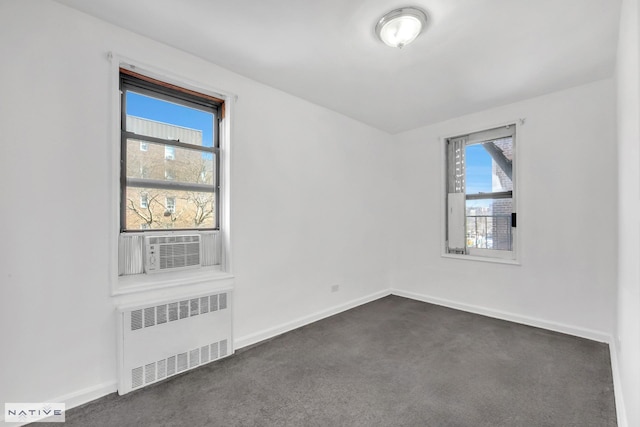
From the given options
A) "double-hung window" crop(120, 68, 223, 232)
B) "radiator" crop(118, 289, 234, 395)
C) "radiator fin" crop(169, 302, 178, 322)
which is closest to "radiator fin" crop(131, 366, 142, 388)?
"radiator" crop(118, 289, 234, 395)

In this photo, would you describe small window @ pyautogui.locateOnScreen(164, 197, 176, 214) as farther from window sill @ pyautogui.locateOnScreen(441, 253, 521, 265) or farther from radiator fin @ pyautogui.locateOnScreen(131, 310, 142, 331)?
window sill @ pyautogui.locateOnScreen(441, 253, 521, 265)

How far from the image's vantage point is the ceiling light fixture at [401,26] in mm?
1931

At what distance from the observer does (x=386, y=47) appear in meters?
2.37

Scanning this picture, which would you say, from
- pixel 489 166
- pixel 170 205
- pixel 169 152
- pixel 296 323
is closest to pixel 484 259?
pixel 489 166

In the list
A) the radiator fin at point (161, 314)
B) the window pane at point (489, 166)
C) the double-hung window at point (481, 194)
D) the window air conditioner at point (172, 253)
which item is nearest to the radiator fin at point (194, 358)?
the radiator fin at point (161, 314)

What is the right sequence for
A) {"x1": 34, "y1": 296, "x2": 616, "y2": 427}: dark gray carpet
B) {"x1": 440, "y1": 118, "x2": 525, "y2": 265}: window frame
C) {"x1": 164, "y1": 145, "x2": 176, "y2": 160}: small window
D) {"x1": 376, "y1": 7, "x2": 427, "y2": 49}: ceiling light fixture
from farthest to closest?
{"x1": 440, "y1": 118, "x2": 525, "y2": 265}: window frame → {"x1": 164, "y1": 145, "x2": 176, "y2": 160}: small window → {"x1": 376, "y1": 7, "x2": 427, "y2": 49}: ceiling light fixture → {"x1": 34, "y1": 296, "x2": 616, "y2": 427}: dark gray carpet

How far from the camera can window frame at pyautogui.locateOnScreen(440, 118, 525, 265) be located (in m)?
3.46

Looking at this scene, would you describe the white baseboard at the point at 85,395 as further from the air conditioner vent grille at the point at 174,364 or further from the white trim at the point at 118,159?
the white trim at the point at 118,159

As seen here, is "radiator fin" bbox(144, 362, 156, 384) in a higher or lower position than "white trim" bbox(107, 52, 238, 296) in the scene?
lower

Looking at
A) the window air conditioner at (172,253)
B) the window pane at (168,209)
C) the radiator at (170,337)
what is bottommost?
the radiator at (170,337)

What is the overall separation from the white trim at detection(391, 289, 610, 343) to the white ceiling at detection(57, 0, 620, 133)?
2.59 meters

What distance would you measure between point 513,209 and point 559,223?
0.49m

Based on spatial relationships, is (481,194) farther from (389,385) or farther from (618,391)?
(389,385)

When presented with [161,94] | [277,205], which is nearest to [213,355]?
[277,205]
